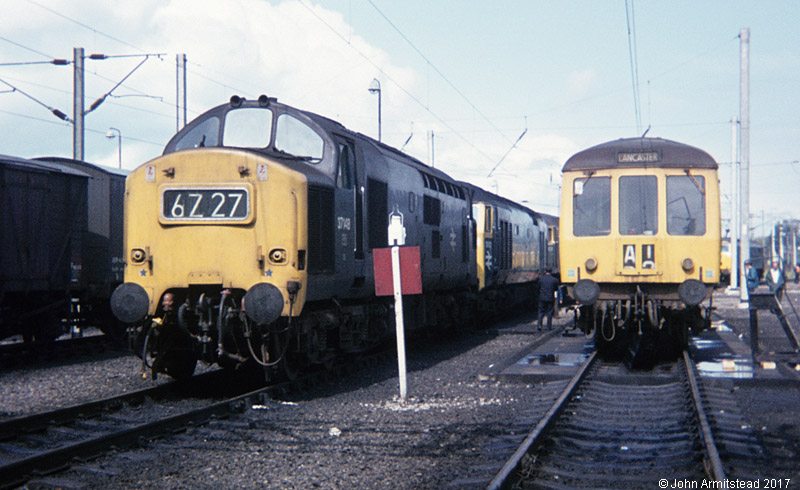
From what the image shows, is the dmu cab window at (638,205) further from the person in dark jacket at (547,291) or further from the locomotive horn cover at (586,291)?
the person in dark jacket at (547,291)

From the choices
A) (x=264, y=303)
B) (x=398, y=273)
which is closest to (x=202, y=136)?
(x=264, y=303)

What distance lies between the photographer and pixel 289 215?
9305mm

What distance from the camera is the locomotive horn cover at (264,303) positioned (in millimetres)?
8945

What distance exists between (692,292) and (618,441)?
Answer: 573cm

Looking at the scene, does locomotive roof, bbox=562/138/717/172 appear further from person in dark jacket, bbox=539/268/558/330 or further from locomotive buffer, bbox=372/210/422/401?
person in dark jacket, bbox=539/268/558/330

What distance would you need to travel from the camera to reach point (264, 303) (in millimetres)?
8977

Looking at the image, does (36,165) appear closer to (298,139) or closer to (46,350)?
(46,350)

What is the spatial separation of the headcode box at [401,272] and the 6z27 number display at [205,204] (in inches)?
82.9

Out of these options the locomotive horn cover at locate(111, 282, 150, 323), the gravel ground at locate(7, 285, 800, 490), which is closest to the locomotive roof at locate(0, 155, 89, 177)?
the gravel ground at locate(7, 285, 800, 490)

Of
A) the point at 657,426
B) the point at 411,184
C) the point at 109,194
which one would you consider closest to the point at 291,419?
the point at 657,426

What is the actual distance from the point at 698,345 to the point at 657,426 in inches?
335

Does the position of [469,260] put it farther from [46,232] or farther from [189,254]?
[189,254]

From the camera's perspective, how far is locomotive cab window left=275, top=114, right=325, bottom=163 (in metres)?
10.4

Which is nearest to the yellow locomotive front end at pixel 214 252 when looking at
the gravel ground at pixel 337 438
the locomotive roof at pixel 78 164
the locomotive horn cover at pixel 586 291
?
the gravel ground at pixel 337 438
